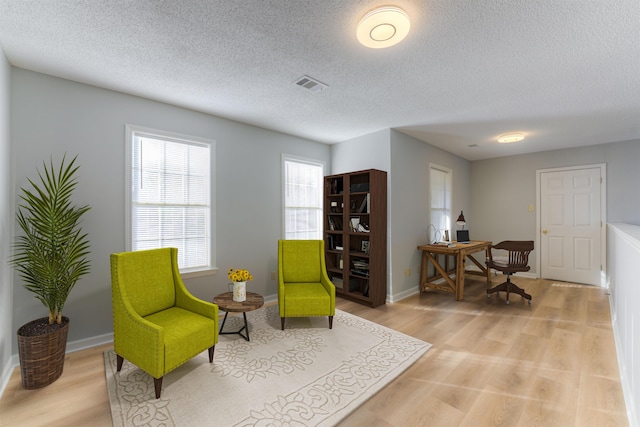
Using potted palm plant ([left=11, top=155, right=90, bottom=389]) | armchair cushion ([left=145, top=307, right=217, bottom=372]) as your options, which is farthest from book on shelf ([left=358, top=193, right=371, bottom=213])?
potted palm plant ([left=11, top=155, right=90, bottom=389])

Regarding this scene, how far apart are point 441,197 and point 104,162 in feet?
17.2

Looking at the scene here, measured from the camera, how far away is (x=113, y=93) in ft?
9.13

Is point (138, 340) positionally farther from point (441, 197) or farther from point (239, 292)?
point (441, 197)

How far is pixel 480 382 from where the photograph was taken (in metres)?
2.08

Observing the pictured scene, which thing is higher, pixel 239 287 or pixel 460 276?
pixel 239 287

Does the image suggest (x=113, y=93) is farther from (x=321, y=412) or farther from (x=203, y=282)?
(x=321, y=412)

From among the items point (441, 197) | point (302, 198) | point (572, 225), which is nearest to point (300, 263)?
point (302, 198)

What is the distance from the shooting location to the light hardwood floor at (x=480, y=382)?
5.64 feet

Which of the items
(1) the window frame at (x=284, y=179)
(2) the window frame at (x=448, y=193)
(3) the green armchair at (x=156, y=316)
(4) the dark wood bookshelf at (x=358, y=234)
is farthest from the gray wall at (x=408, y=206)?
(3) the green armchair at (x=156, y=316)

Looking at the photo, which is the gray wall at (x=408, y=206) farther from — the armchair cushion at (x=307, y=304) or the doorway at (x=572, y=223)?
the doorway at (x=572, y=223)

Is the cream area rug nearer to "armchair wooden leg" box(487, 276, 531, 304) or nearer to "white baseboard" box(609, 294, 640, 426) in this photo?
"white baseboard" box(609, 294, 640, 426)

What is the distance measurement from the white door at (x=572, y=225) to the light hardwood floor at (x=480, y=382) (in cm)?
190

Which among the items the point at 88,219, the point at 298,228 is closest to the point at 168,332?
the point at 88,219

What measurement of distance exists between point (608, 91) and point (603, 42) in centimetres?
117
